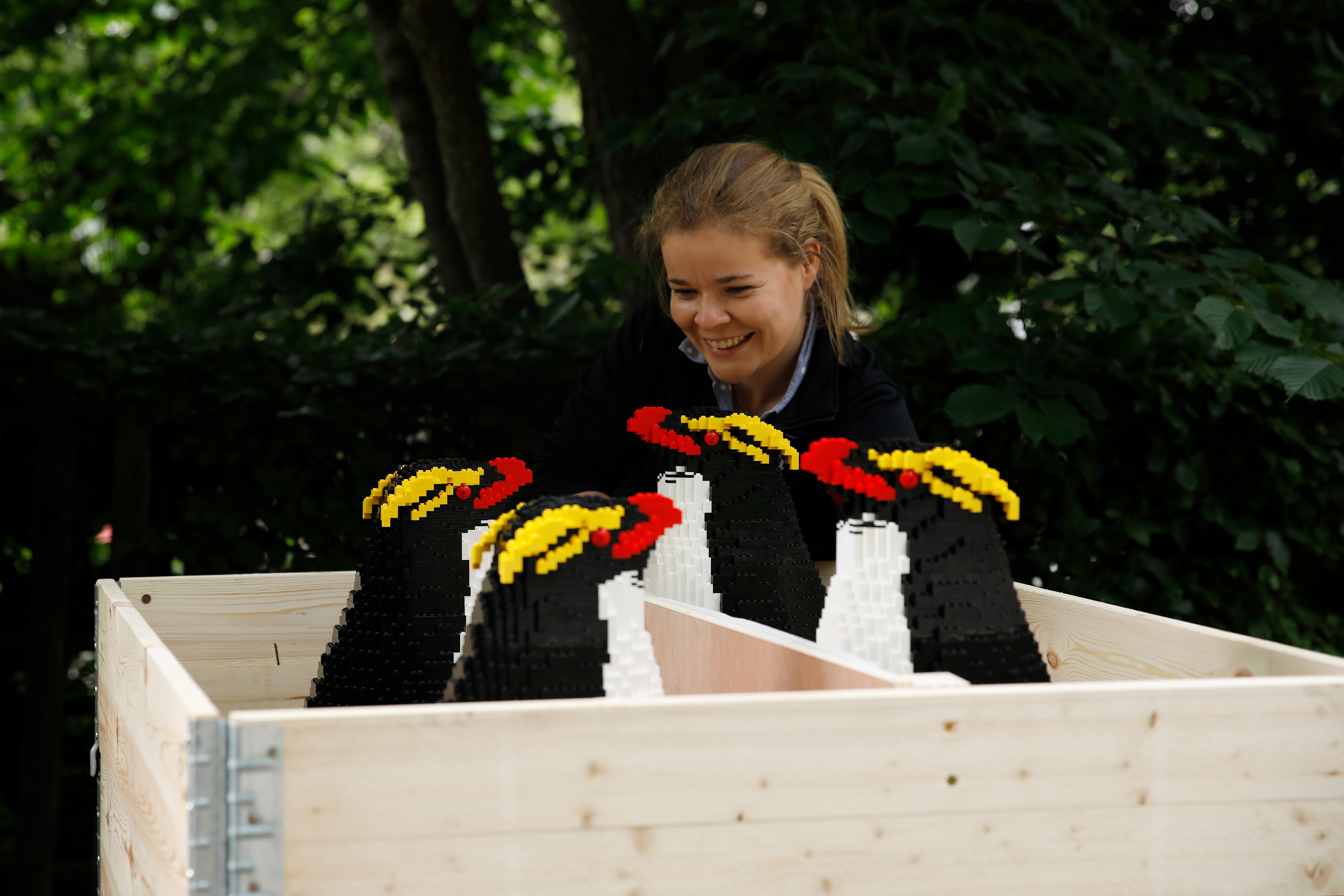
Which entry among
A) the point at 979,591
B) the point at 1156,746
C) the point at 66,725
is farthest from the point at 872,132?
the point at 66,725

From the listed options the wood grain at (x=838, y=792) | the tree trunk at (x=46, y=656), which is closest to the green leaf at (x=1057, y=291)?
the wood grain at (x=838, y=792)

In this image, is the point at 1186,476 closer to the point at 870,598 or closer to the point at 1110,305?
the point at 1110,305

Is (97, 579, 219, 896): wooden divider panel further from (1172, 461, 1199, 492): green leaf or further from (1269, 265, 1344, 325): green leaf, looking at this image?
(1172, 461, 1199, 492): green leaf

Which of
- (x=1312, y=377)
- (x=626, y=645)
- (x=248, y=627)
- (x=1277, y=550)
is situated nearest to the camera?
(x=626, y=645)

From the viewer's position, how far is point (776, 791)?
934mm

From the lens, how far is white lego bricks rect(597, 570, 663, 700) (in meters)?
1.07

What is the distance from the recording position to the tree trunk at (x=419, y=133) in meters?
3.90

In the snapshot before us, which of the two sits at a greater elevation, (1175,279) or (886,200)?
(886,200)

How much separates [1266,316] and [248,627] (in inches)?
80.0

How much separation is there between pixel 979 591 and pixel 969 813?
26 cm

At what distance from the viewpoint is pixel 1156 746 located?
3.28ft

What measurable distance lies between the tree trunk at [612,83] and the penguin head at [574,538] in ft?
8.00

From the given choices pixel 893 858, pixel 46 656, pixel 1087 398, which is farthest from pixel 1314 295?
pixel 46 656

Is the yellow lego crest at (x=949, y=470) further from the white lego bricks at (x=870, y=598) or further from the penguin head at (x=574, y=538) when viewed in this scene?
the penguin head at (x=574, y=538)
